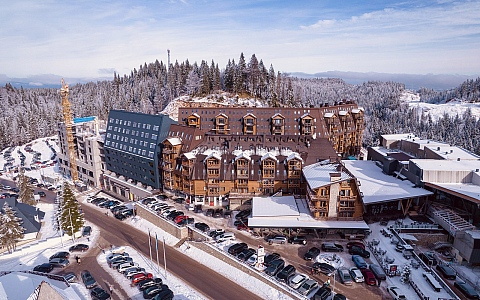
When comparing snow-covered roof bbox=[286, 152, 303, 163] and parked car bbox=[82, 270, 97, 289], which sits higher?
snow-covered roof bbox=[286, 152, 303, 163]

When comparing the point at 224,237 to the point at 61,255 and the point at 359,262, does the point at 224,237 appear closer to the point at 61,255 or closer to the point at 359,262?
the point at 359,262

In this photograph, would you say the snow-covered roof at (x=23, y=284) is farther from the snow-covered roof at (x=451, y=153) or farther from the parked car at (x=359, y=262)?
the snow-covered roof at (x=451, y=153)

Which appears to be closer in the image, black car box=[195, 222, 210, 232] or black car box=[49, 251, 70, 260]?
black car box=[49, 251, 70, 260]

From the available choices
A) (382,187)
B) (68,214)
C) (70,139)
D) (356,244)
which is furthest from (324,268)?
(70,139)

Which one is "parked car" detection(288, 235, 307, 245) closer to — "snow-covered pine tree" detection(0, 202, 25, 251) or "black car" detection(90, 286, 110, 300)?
"black car" detection(90, 286, 110, 300)

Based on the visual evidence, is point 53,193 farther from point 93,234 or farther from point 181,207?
point 181,207

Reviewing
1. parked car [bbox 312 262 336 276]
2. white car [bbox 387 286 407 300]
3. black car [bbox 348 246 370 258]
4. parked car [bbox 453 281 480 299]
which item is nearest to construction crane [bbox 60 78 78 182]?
parked car [bbox 312 262 336 276]

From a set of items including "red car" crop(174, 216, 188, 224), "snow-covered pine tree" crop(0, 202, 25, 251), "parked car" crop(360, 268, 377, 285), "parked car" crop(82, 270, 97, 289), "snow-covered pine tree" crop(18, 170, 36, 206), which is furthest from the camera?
"snow-covered pine tree" crop(18, 170, 36, 206)
